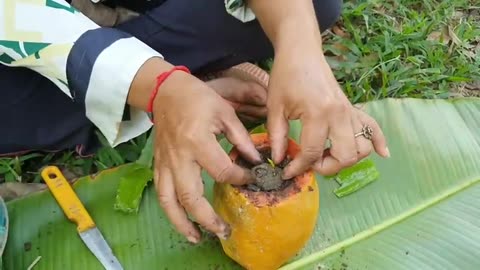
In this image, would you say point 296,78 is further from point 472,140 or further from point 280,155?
point 472,140

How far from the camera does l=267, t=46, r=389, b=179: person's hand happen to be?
1.08m

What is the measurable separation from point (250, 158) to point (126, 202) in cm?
39

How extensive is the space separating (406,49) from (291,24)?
0.79m

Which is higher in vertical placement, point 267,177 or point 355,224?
point 267,177

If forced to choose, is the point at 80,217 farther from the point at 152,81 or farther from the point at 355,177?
the point at 355,177

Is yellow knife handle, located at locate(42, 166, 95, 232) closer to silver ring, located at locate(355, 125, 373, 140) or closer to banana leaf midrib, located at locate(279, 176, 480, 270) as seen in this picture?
banana leaf midrib, located at locate(279, 176, 480, 270)

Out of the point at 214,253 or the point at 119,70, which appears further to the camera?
the point at 214,253

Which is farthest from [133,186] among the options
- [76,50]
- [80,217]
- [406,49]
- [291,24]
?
[406,49]

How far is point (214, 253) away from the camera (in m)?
1.33

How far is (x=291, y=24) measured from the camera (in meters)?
1.20

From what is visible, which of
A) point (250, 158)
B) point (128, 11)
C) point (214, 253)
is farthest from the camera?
point (128, 11)

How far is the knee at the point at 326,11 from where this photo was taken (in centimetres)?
154

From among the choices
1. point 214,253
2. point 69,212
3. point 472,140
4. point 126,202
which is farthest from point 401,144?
point 69,212

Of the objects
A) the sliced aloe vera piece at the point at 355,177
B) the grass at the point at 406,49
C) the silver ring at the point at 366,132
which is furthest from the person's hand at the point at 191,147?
the grass at the point at 406,49
